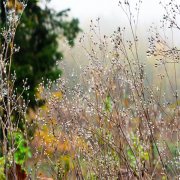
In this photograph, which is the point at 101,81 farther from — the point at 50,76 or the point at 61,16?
the point at 61,16

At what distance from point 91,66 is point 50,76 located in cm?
1004

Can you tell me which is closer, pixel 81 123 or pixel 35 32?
pixel 81 123

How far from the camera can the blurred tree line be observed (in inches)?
Result: 562

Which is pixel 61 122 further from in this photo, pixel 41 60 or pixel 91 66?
pixel 41 60

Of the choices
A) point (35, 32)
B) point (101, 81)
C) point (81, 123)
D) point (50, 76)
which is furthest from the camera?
point (35, 32)

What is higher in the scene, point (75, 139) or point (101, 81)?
point (101, 81)

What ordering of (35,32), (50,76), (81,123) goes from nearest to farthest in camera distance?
(81,123) < (50,76) < (35,32)

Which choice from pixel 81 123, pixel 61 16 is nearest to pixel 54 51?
pixel 61 16

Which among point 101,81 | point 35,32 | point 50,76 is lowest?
point 101,81

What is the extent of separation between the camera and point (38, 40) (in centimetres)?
1590

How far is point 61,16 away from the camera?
52.5 feet

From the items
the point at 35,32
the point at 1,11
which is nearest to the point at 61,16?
the point at 35,32

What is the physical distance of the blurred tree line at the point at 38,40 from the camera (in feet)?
46.8

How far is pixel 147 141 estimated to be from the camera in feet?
14.1
